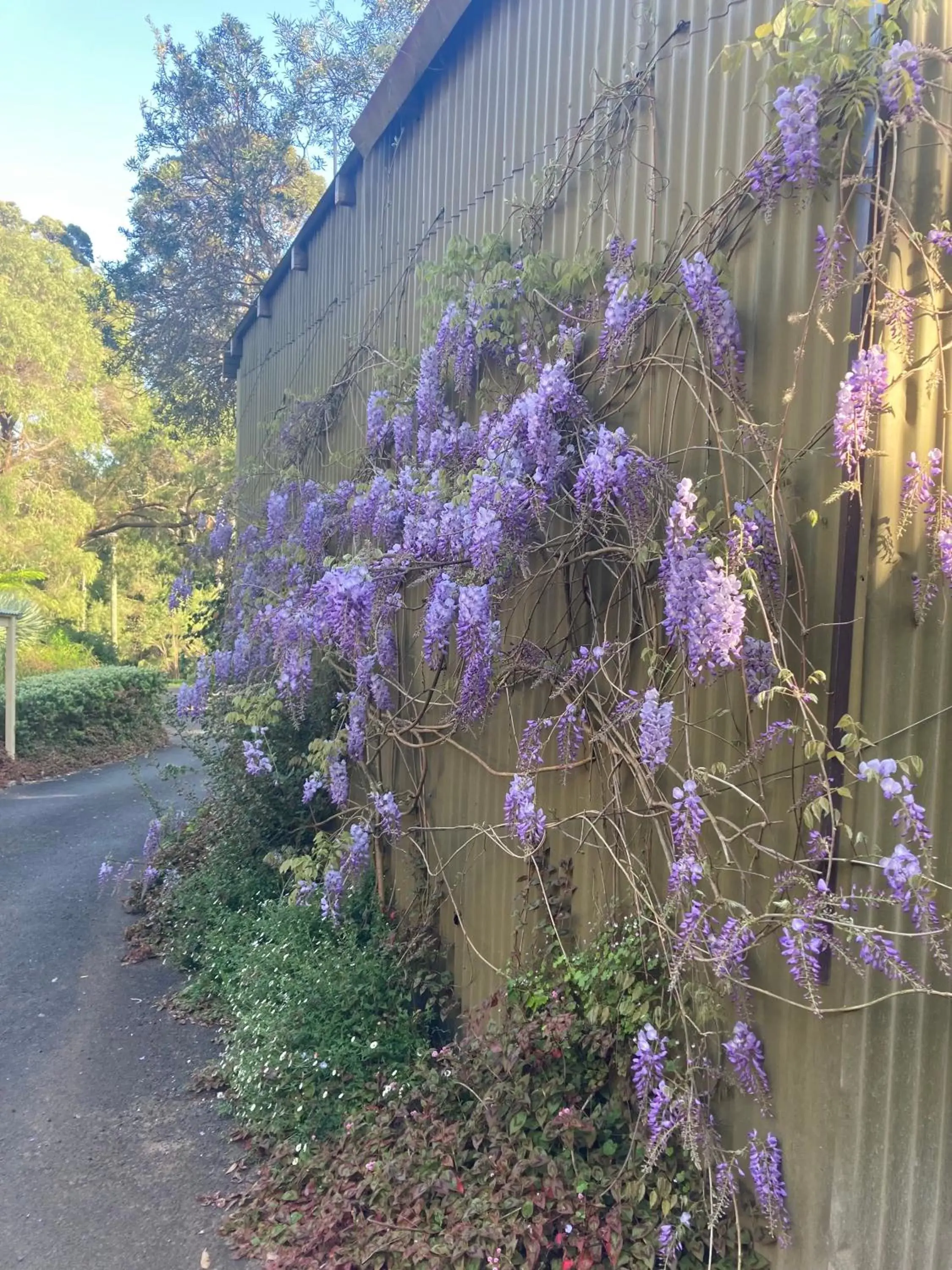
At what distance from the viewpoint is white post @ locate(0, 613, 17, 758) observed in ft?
35.3

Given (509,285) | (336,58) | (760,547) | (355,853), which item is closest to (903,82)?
(760,547)

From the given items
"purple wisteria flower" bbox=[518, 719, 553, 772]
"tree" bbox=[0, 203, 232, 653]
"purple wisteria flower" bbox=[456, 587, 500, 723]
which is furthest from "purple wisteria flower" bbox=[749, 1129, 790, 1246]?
"tree" bbox=[0, 203, 232, 653]

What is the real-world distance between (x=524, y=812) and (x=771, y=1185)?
3.98ft

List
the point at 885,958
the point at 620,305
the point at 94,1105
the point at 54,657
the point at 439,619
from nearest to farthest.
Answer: the point at 885,958 → the point at 620,305 → the point at 439,619 → the point at 94,1105 → the point at 54,657

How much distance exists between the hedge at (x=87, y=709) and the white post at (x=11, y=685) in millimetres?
293

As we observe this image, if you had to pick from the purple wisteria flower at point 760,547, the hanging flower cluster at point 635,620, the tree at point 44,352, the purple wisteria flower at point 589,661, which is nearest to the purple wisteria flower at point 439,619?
the hanging flower cluster at point 635,620

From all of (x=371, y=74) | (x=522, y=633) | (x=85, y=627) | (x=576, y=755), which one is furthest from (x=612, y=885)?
(x=85, y=627)

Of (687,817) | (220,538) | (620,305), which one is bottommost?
(687,817)

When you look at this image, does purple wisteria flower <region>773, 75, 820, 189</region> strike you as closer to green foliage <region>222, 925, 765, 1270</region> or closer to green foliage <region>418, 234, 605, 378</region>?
green foliage <region>418, 234, 605, 378</region>

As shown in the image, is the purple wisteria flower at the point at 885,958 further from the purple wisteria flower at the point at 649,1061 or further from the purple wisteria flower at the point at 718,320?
the purple wisteria flower at the point at 718,320

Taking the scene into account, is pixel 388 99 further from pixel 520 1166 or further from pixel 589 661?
pixel 520 1166

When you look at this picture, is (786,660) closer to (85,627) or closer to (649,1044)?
(649,1044)

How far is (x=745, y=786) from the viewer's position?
223cm

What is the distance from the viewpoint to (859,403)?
6.13ft
